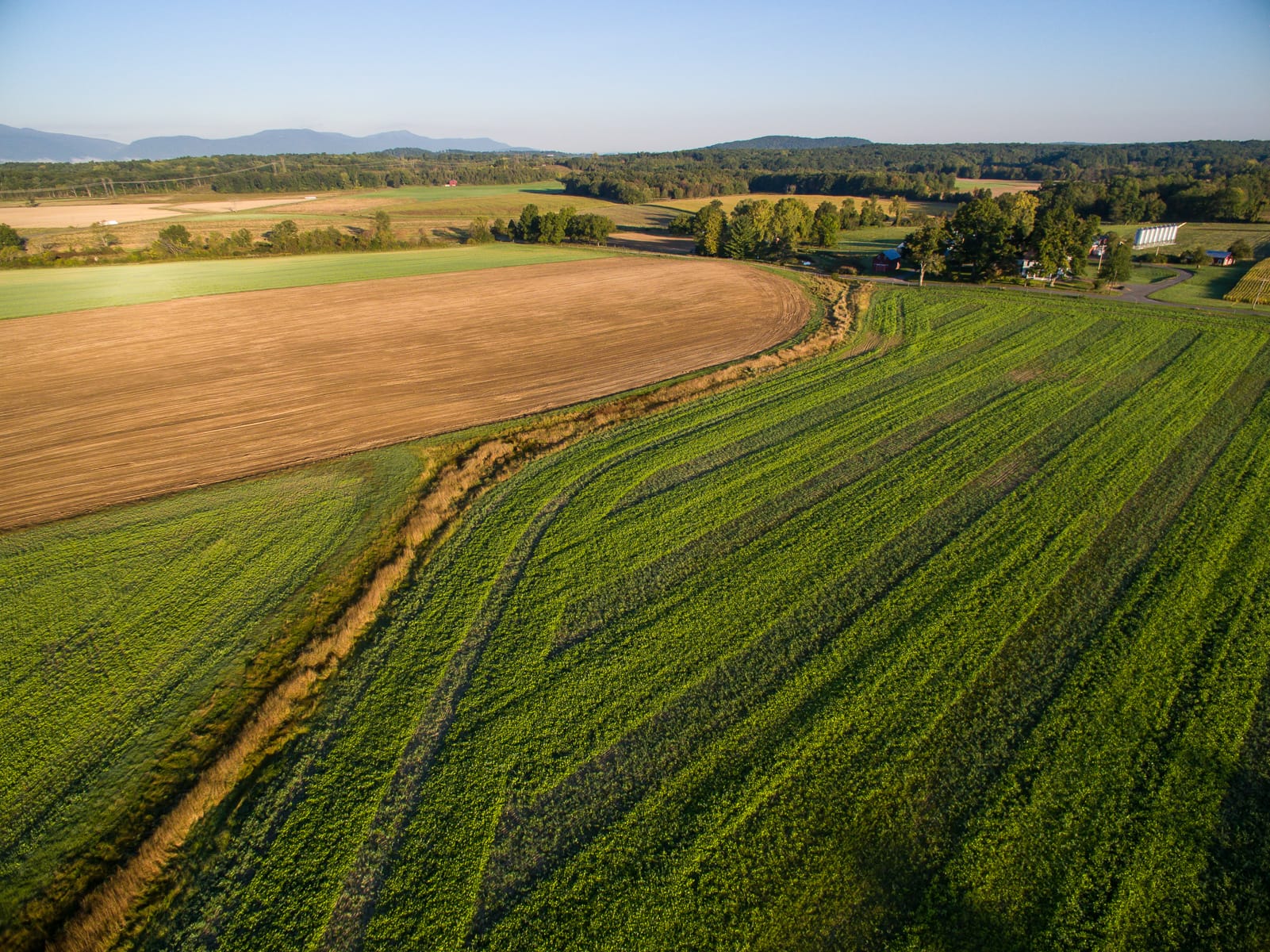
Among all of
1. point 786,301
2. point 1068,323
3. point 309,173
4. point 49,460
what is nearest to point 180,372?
point 49,460

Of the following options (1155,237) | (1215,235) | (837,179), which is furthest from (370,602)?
(837,179)

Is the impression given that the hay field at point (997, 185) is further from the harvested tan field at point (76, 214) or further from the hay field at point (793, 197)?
the harvested tan field at point (76, 214)

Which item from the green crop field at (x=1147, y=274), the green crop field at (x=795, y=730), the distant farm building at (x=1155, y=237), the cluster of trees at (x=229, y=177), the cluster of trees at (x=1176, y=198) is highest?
the cluster of trees at (x=229, y=177)

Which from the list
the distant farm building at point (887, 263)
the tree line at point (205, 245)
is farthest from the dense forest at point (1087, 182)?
the tree line at point (205, 245)

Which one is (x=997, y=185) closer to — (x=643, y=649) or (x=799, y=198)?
(x=799, y=198)

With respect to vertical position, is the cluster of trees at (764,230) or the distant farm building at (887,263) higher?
the cluster of trees at (764,230)

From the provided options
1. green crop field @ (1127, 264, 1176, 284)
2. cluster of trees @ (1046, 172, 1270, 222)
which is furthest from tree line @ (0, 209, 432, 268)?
cluster of trees @ (1046, 172, 1270, 222)
